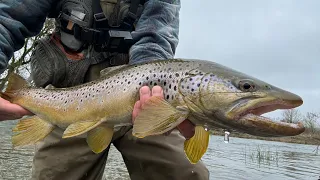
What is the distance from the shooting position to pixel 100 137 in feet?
10.1

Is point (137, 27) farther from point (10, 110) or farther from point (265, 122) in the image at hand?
point (265, 122)

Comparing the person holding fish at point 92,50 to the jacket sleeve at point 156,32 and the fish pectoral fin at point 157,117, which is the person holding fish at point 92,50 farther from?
the fish pectoral fin at point 157,117

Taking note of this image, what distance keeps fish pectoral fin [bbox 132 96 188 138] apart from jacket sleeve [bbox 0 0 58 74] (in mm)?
1462

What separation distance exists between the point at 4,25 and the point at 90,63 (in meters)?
0.82

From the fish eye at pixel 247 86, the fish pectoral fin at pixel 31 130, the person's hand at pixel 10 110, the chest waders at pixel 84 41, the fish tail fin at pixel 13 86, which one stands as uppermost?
the chest waders at pixel 84 41

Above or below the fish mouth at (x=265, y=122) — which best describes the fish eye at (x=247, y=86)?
above

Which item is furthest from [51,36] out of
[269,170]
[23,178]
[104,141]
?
[269,170]

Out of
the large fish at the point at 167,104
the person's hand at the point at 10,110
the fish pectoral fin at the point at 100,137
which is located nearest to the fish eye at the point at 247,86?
the large fish at the point at 167,104

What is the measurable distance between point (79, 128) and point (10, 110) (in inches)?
26.9

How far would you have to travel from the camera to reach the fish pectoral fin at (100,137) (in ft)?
10.1

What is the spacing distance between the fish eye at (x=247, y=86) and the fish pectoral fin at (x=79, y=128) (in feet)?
3.43

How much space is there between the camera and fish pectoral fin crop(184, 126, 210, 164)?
8.76 ft

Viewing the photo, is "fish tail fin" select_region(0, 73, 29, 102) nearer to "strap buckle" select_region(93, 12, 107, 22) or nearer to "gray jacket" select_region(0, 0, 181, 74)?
Answer: "gray jacket" select_region(0, 0, 181, 74)

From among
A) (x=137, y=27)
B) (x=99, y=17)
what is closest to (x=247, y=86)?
(x=137, y=27)
